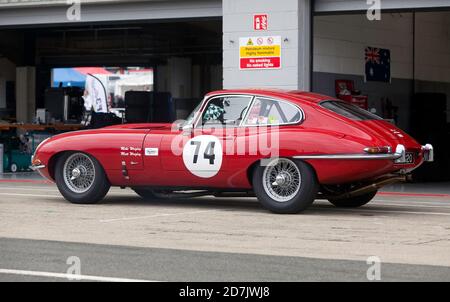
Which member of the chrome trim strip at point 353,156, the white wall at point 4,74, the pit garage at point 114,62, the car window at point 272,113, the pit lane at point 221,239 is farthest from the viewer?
the white wall at point 4,74

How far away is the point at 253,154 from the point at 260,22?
644 centimetres

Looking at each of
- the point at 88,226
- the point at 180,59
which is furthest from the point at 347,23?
the point at 180,59

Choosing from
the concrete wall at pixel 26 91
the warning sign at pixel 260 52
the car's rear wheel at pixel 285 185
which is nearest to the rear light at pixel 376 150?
the car's rear wheel at pixel 285 185

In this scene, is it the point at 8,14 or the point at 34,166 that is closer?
the point at 34,166

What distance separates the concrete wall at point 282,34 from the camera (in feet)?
56.1

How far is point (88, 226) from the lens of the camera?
10227 millimetres

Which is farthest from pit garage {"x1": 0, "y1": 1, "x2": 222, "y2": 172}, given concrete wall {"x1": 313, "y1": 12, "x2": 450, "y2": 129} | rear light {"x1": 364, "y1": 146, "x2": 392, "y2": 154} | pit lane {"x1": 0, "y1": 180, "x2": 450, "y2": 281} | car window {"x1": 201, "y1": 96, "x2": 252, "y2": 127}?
rear light {"x1": 364, "y1": 146, "x2": 392, "y2": 154}

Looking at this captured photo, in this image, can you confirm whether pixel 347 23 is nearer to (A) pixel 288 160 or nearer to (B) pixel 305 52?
(B) pixel 305 52

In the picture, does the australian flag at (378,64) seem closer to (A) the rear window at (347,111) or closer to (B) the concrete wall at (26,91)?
(A) the rear window at (347,111)

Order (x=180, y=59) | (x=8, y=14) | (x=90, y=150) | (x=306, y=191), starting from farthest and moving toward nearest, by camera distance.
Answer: (x=180, y=59), (x=8, y=14), (x=90, y=150), (x=306, y=191)

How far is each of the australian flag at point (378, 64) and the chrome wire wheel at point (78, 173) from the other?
340 inches

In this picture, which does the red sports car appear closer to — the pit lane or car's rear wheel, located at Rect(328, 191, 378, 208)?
car's rear wheel, located at Rect(328, 191, 378, 208)

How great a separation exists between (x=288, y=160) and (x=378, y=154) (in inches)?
42.3

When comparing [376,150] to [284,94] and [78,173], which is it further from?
[78,173]
